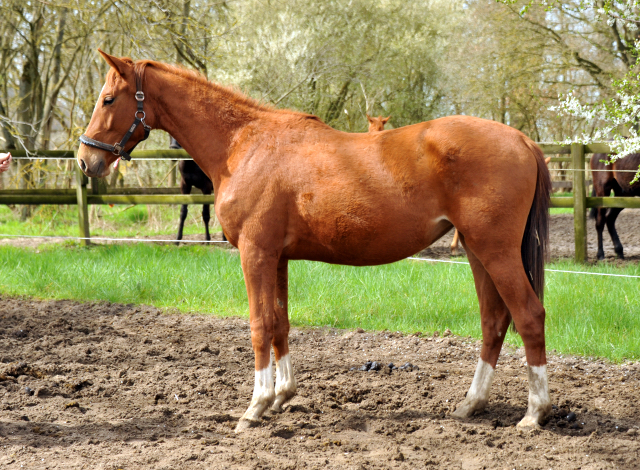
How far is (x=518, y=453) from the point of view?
2.79 meters

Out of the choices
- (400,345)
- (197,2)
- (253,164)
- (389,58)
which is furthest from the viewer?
(389,58)

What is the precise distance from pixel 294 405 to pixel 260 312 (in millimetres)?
688

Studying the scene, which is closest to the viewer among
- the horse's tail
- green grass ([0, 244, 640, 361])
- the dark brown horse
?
the horse's tail

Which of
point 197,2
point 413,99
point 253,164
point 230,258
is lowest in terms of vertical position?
point 230,258

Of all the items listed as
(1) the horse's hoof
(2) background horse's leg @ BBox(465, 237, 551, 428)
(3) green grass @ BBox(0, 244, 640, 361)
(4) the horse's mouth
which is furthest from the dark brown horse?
(4) the horse's mouth

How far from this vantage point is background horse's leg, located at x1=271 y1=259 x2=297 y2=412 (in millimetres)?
3564

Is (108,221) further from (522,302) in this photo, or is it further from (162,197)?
(522,302)

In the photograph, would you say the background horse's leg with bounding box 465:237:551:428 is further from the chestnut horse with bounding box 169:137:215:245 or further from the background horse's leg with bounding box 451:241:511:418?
the chestnut horse with bounding box 169:137:215:245

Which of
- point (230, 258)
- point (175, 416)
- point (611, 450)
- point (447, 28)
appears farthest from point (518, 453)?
point (447, 28)

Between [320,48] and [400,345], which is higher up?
[320,48]

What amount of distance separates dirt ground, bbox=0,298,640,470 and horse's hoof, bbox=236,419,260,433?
6 cm

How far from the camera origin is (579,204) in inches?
299

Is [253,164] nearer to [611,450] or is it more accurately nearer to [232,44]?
[611,450]

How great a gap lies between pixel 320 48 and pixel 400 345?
11.6 metres
